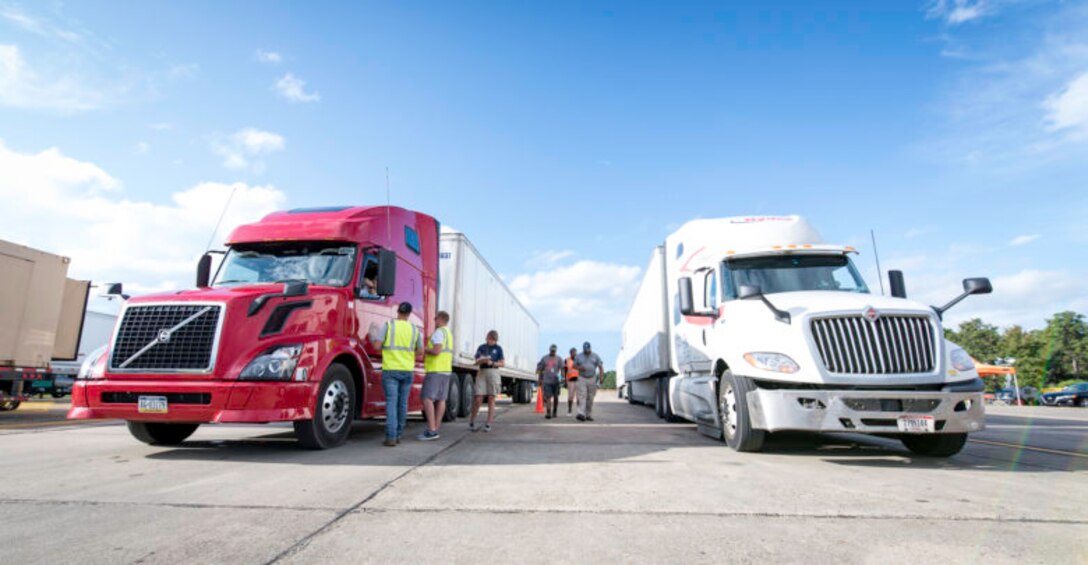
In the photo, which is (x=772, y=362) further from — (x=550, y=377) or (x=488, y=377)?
(x=550, y=377)

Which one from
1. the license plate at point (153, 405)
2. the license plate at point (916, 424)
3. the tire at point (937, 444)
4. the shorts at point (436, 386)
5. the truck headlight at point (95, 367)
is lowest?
the tire at point (937, 444)

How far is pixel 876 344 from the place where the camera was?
5.29 m

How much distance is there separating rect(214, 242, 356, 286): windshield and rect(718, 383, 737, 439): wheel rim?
4653mm

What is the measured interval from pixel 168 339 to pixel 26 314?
→ 29.9 feet

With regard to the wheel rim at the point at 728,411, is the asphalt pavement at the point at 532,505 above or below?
below

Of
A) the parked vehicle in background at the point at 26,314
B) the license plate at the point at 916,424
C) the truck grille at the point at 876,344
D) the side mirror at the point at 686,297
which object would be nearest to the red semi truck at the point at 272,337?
the side mirror at the point at 686,297

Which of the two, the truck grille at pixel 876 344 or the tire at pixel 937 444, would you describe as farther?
the tire at pixel 937 444

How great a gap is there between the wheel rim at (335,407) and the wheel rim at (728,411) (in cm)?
436

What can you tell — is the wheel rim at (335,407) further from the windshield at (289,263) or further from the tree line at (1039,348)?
the tree line at (1039,348)

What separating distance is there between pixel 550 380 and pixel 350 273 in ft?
19.9

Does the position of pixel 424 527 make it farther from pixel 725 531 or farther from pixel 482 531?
pixel 725 531

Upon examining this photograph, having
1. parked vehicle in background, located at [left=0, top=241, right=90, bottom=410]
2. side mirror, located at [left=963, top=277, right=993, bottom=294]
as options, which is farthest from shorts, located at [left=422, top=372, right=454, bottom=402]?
parked vehicle in background, located at [left=0, top=241, right=90, bottom=410]

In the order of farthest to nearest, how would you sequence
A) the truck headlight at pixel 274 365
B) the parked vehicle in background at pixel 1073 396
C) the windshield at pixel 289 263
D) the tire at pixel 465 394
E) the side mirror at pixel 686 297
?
the parked vehicle in background at pixel 1073 396, the tire at pixel 465 394, the side mirror at pixel 686 297, the windshield at pixel 289 263, the truck headlight at pixel 274 365

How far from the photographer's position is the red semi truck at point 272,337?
5.12 meters
